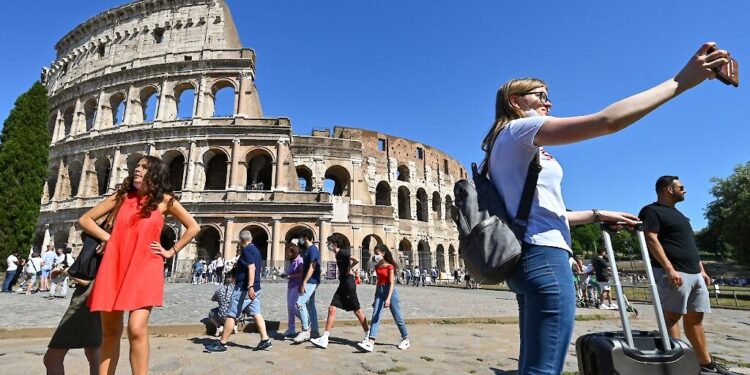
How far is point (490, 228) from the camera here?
1.54m

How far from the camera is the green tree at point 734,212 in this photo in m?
21.8

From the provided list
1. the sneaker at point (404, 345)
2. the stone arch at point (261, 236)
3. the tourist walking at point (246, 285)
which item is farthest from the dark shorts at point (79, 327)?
the stone arch at point (261, 236)

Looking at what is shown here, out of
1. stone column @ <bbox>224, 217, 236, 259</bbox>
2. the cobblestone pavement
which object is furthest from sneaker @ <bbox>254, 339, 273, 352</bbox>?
stone column @ <bbox>224, 217, 236, 259</bbox>

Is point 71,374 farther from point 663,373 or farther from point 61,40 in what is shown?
point 61,40

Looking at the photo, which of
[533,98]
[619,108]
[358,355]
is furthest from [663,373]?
[358,355]

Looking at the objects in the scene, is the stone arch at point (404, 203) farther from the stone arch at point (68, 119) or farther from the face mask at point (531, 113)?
the face mask at point (531, 113)

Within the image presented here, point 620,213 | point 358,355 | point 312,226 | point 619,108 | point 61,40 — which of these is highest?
point 61,40

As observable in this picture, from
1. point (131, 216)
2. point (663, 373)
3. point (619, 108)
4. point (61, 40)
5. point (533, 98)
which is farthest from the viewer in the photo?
point (61, 40)

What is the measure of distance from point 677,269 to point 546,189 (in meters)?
2.67

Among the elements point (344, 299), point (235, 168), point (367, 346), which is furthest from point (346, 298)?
point (235, 168)

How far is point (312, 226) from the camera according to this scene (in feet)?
71.4

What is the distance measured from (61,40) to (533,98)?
42755mm

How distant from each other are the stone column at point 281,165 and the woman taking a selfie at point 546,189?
2142 cm

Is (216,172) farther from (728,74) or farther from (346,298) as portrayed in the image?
(728,74)
